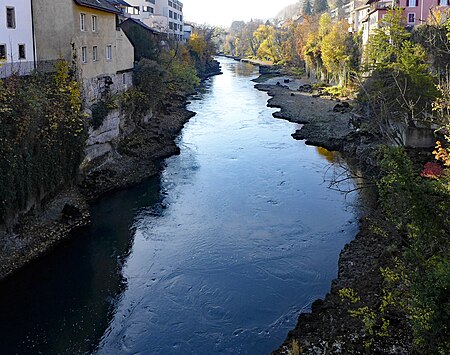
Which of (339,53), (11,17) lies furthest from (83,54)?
(339,53)

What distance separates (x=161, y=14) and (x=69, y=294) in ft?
191

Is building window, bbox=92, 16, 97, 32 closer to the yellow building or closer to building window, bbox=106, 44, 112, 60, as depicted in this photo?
the yellow building

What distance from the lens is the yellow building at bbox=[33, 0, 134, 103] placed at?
22.0m

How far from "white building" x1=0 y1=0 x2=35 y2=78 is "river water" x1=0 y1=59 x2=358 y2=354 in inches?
259

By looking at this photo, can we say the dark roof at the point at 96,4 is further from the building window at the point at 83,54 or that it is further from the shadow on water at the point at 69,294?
the shadow on water at the point at 69,294

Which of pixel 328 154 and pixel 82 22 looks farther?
pixel 328 154

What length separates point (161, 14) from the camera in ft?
219

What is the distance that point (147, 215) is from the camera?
67.1 ft

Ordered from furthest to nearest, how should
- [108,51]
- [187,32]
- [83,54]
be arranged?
[187,32] < [108,51] < [83,54]

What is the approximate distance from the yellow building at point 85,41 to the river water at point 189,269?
629 centimetres

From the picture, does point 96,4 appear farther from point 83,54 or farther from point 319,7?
point 319,7

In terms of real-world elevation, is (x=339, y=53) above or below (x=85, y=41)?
above

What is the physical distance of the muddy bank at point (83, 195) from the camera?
52.7ft

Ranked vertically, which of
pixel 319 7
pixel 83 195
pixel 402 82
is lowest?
pixel 83 195
